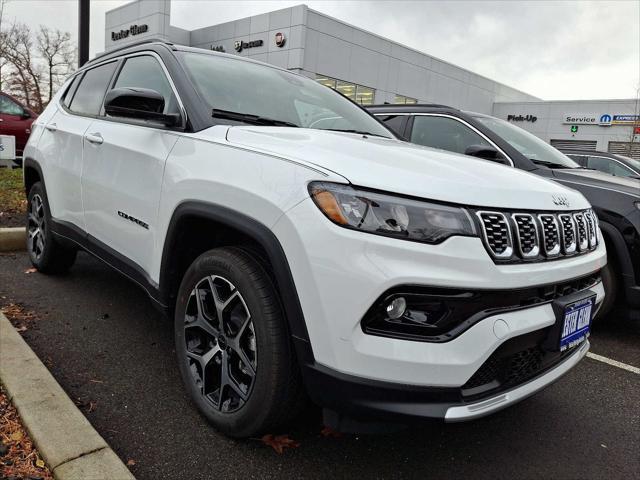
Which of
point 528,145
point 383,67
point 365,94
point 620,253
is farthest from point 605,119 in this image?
point 620,253

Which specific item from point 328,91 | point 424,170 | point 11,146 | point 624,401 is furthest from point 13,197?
point 624,401

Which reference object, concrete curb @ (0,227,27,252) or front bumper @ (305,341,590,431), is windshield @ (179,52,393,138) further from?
concrete curb @ (0,227,27,252)

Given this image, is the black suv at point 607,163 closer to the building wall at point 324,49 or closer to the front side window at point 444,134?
the front side window at point 444,134

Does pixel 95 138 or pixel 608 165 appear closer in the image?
pixel 95 138

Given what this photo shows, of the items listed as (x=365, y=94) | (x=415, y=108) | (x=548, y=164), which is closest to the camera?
(x=548, y=164)

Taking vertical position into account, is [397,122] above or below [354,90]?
below

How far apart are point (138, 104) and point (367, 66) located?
26164mm

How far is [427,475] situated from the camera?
2062mm

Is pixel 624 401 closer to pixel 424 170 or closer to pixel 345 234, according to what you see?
pixel 424 170

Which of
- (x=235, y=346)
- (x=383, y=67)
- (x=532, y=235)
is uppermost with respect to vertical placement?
(x=383, y=67)

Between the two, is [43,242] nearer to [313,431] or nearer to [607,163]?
[313,431]

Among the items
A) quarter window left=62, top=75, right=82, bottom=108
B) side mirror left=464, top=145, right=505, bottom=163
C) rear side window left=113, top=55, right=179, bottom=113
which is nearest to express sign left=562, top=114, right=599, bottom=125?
side mirror left=464, top=145, right=505, bottom=163

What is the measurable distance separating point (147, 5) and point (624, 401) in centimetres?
3042

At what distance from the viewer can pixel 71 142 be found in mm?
3533
